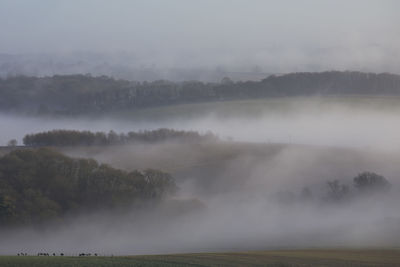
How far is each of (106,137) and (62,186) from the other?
74.8 ft

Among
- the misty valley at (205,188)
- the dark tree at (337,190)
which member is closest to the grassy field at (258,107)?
the misty valley at (205,188)

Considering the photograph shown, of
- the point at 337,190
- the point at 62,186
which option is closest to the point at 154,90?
the point at 337,190

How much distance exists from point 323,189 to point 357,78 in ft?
129

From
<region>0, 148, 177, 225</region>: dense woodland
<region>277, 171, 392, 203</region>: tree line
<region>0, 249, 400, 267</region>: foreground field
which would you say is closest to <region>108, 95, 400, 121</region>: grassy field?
<region>277, 171, 392, 203</region>: tree line

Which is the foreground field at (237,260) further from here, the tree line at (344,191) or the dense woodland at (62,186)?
the tree line at (344,191)

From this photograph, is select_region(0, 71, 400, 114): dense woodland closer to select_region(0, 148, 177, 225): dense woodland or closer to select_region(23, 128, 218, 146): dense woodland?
select_region(23, 128, 218, 146): dense woodland

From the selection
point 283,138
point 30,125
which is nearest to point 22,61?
point 30,125

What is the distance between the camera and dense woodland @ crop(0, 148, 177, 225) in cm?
3506

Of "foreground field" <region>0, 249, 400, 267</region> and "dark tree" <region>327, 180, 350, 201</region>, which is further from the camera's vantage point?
"dark tree" <region>327, 180, 350, 201</region>

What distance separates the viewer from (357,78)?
256 feet

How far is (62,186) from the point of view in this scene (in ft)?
126

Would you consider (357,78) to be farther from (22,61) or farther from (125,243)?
(22,61)

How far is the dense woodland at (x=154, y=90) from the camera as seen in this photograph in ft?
254

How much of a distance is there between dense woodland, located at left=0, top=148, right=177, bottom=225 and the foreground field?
11.3 m
